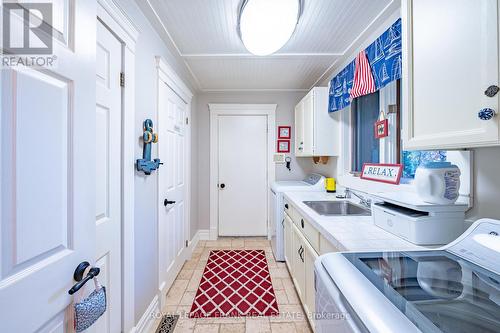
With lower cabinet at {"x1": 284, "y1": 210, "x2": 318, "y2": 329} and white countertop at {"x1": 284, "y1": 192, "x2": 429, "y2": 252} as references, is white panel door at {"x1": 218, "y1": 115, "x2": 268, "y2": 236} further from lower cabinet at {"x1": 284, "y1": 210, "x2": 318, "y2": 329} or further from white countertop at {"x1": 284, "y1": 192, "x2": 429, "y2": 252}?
white countertop at {"x1": 284, "y1": 192, "x2": 429, "y2": 252}

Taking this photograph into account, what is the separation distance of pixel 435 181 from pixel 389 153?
898 millimetres

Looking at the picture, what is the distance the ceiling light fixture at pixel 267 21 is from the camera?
1334 mm

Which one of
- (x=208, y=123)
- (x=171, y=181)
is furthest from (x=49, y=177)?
(x=208, y=123)

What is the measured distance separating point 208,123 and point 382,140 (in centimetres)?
246

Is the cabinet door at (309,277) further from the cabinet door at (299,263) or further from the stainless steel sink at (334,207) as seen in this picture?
the stainless steel sink at (334,207)

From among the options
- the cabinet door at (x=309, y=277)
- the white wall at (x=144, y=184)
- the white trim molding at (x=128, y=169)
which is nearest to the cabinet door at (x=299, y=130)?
the cabinet door at (x=309, y=277)

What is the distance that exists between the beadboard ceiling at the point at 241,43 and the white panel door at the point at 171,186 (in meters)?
0.48

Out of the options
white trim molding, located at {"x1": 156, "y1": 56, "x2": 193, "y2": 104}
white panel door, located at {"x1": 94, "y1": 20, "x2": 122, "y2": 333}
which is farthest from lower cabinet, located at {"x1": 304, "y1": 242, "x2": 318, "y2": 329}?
white trim molding, located at {"x1": 156, "y1": 56, "x2": 193, "y2": 104}

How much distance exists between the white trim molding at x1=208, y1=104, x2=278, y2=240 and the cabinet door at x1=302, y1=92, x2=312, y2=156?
0.68 metres

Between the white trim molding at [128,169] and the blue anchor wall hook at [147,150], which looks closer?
the white trim molding at [128,169]

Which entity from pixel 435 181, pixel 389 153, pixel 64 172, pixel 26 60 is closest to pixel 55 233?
pixel 64 172

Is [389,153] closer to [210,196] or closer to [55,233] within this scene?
[55,233]

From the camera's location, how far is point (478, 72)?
0.76 m

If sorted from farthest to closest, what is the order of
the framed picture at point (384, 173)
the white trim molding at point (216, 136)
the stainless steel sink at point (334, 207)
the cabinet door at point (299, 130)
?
1. the white trim molding at point (216, 136)
2. the cabinet door at point (299, 130)
3. the stainless steel sink at point (334, 207)
4. the framed picture at point (384, 173)
